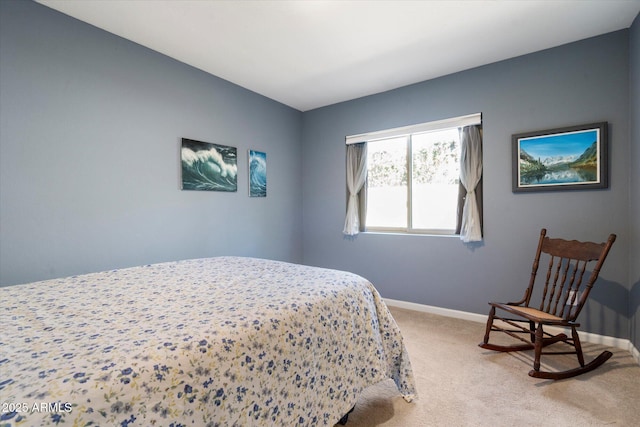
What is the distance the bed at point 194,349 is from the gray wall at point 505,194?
1791mm

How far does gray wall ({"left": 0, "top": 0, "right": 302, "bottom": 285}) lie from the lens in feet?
6.29

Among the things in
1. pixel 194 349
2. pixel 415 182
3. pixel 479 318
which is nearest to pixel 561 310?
pixel 479 318

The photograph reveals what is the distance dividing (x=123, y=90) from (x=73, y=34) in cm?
46

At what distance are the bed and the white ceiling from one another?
6.33 ft

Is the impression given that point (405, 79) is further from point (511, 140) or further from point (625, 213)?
point (625, 213)

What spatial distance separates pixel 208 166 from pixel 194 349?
2512mm

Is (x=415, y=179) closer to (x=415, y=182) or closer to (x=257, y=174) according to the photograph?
(x=415, y=182)

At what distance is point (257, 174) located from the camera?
11.9 ft

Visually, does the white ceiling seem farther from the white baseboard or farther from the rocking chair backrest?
the white baseboard

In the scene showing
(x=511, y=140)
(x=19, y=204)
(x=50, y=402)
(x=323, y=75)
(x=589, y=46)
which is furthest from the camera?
(x=323, y=75)

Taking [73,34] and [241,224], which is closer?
[73,34]

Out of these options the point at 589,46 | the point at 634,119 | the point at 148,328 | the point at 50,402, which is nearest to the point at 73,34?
the point at 148,328

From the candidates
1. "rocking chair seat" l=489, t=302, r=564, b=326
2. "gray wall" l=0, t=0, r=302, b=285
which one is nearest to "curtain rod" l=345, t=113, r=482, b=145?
"gray wall" l=0, t=0, r=302, b=285

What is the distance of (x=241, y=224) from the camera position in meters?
3.44
